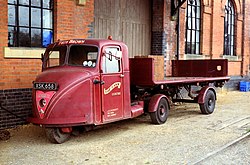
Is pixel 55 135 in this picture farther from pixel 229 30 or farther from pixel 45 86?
pixel 229 30

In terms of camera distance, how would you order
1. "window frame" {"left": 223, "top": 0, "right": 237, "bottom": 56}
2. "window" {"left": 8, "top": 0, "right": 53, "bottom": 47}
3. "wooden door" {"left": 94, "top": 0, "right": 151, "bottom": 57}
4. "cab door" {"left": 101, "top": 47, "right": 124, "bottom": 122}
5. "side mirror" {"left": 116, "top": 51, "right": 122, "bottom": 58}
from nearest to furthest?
"cab door" {"left": 101, "top": 47, "right": 124, "bottom": 122} → "side mirror" {"left": 116, "top": 51, "right": 122, "bottom": 58} → "window" {"left": 8, "top": 0, "right": 53, "bottom": 47} → "wooden door" {"left": 94, "top": 0, "right": 151, "bottom": 57} → "window frame" {"left": 223, "top": 0, "right": 237, "bottom": 56}

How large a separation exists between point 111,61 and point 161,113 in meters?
2.52

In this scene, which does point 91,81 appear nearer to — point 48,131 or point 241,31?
point 48,131

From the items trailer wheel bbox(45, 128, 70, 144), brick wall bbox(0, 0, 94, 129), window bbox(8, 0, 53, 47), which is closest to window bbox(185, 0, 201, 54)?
brick wall bbox(0, 0, 94, 129)

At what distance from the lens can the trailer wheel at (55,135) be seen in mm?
7323

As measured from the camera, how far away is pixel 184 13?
15828 mm

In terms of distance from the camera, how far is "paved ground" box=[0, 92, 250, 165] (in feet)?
21.1

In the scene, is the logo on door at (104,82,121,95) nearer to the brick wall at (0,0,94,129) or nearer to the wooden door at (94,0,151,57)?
the brick wall at (0,0,94,129)

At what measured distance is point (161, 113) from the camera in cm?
972

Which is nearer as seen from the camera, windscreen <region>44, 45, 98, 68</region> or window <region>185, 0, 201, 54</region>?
windscreen <region>44, 45, 98, 68</region>

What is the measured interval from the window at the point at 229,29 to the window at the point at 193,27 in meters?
3.18

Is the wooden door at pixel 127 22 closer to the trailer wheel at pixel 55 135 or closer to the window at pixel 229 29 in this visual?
the trailer wheel at pixel 55 135

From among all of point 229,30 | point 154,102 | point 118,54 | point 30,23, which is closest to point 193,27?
point 229,30

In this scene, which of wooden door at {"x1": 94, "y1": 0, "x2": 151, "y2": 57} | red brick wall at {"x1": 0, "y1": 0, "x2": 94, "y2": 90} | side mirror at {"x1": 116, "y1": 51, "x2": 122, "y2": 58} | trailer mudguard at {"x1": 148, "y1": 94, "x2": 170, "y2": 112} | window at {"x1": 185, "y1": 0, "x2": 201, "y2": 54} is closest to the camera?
side mirror at {"x1": 116, "y1": 51, "x2": 122, "y2": 58}
